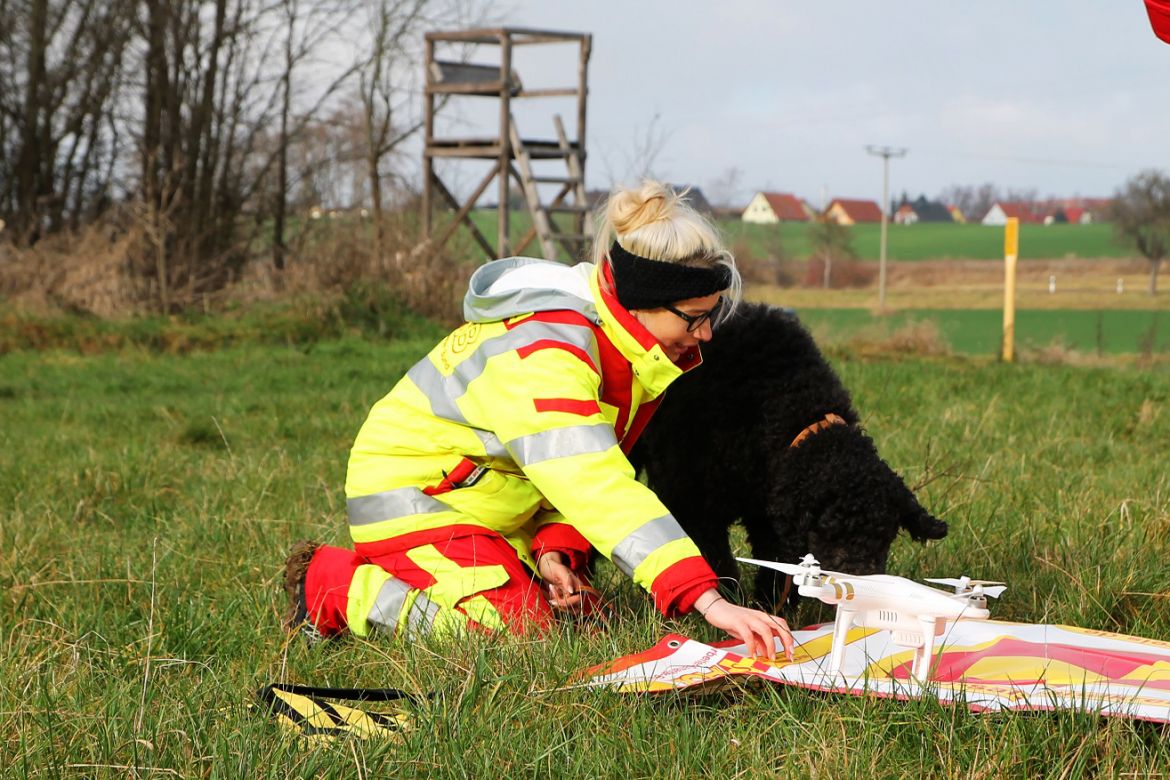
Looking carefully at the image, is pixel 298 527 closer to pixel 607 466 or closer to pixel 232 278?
pixel 607 466

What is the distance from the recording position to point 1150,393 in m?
8.56

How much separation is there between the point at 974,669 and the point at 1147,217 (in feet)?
166

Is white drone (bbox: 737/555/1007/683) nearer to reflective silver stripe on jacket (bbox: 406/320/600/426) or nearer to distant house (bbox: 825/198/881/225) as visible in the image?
reflective silver stripe on jacket (bbox: 406/320/600/426)

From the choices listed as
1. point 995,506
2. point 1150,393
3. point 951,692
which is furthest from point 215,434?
point 1150,393

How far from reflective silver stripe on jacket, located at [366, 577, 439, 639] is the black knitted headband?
1.02m

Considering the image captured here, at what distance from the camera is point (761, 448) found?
388 centimetres

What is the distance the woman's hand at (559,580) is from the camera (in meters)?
3.40

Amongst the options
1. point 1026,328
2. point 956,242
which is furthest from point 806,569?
point 956,242

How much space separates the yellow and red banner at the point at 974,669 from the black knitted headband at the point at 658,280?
2.93 ft

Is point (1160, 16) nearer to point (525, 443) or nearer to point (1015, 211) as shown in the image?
point (525, 443)

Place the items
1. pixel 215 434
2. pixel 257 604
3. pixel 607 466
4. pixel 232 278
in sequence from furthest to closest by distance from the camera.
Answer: pixel 232 278, pixel 215 434, pixel 257 604, pixel 607 466

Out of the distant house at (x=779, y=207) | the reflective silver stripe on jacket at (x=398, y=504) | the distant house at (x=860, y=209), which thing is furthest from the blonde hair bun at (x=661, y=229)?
the distant house at (x=860, y=209)

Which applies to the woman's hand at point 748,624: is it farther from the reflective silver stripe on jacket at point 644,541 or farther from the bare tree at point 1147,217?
→ the bare tree at point 1147,217

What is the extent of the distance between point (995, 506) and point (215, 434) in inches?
195
